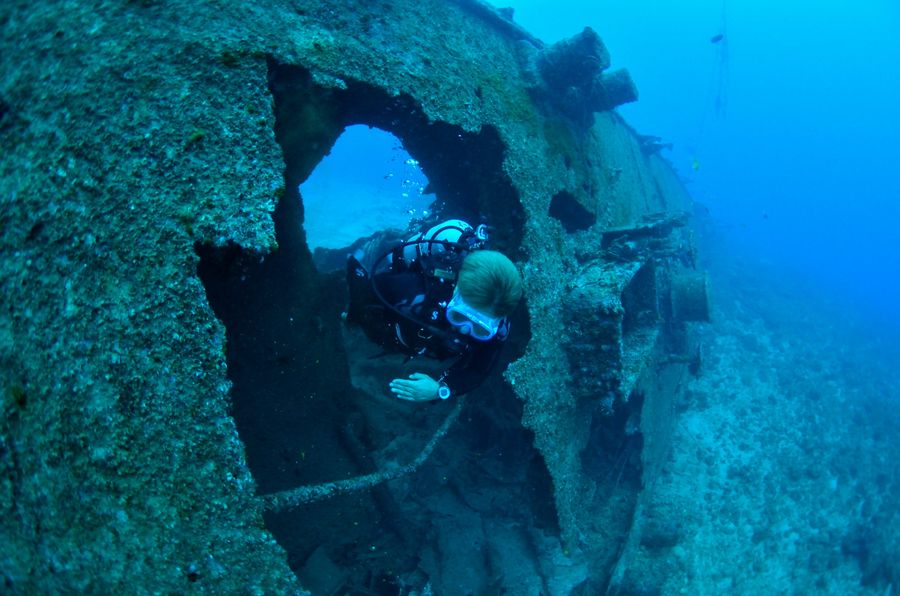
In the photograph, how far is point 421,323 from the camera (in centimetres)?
289

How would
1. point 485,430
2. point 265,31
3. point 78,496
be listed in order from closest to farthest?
point 78,496 → point 265,31 → point 485,430

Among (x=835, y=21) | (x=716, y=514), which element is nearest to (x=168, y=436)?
(x=716, y=514)

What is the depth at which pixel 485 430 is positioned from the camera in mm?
4863

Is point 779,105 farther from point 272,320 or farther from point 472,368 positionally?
point 272,320

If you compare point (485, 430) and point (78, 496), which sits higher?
point (78, 496)

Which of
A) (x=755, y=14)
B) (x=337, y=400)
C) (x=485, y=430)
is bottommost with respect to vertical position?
(x=485, y=430)

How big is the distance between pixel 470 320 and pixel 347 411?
1725 mm

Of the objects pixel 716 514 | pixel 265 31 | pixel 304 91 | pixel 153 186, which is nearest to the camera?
pixel 153 186

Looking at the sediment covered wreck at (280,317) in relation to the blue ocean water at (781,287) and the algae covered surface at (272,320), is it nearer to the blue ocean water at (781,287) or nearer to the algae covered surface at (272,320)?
the algae covered surface at (272,320)

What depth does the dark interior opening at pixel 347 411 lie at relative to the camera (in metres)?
3.11

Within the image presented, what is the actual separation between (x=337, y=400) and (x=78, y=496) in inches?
84.6

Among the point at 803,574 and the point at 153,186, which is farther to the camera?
the point at 803,574

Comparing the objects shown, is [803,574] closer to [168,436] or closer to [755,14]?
[168,436]

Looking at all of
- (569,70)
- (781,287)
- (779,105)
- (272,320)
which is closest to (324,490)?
(272,320)
